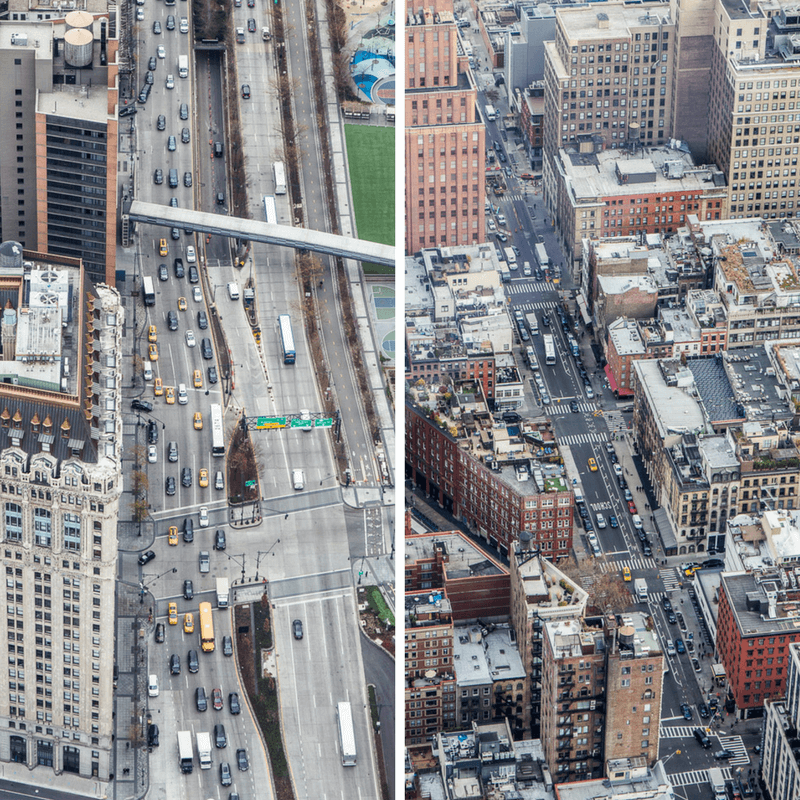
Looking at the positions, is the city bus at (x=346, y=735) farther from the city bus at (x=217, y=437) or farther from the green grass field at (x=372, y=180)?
the green grass field at (x=372, y=180)

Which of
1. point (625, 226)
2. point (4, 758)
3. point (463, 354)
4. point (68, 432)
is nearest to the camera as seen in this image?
point (68, 432)

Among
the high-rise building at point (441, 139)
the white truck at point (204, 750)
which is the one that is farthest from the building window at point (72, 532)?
the high-rise building at point (441, 139)

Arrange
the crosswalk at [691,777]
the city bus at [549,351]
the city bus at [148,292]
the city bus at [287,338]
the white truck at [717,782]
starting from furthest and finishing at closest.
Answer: the city bus at [549,351]
the city bus at [148,292]
the city bus at [287,338]
the crosswalk at [691,777]
the white truck at [717,782]

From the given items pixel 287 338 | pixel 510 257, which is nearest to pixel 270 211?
pixel 287 338

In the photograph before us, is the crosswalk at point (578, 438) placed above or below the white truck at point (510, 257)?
below

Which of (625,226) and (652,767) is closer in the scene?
(652,767)

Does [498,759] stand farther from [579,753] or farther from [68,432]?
[68,432]

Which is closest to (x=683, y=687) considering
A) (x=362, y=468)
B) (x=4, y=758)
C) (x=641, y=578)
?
(x=641, y=578)
